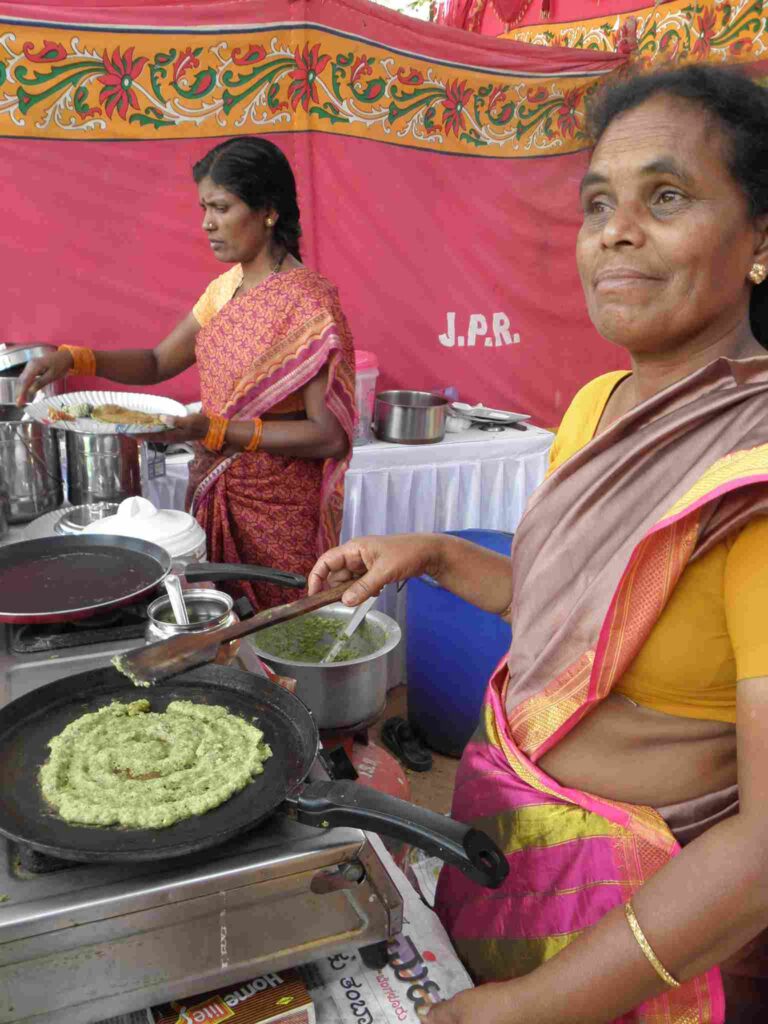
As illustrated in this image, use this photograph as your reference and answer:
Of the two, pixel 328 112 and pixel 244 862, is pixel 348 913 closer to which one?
pixel 244 862

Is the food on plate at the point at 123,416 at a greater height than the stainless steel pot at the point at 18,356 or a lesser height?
lesser

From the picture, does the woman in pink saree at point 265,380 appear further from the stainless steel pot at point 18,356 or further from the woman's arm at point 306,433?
the stainless steel pot at point 18,356

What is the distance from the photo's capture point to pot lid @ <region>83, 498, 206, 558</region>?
154cm

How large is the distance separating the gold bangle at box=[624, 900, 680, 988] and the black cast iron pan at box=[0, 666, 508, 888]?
14 centimetres

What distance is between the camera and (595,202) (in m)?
0.94

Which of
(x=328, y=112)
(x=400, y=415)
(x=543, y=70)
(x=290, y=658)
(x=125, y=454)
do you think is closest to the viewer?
(x=125, y=454)

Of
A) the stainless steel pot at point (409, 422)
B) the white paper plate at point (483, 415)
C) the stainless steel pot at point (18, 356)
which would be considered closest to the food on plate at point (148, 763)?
the stainless steel pot at point (18, 356)

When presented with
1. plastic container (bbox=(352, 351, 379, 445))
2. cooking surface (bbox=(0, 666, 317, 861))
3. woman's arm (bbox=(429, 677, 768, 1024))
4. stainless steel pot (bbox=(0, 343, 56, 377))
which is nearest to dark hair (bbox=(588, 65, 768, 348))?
woman's arm (bbox=(429, 677, 768, 1024))

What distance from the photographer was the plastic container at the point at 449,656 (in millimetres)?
2816

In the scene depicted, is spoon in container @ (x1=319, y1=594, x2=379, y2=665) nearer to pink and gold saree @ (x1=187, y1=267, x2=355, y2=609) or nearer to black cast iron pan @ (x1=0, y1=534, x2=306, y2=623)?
pink and gold saree @ (x1=187, y1=267, x2=355, y2=609)

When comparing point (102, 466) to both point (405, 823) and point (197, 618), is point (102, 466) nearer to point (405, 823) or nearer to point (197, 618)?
point (197, 618)

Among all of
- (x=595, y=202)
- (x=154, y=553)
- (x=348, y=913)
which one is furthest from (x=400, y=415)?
(x=348, y=913)

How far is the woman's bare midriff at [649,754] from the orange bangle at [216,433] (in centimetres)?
154

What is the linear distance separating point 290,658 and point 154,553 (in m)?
0.81
